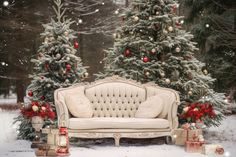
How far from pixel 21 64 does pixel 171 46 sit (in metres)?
8.84

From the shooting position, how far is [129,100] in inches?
359

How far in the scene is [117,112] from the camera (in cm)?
902

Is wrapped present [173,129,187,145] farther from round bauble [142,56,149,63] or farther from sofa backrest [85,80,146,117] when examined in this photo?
round bauble [142,56,149,63]

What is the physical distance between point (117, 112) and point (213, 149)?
2.47 meters

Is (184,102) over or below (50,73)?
below

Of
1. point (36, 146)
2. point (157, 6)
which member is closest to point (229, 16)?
point (157, 6)

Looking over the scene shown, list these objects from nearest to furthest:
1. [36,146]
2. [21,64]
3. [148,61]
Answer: [36,146]
[148,61]
[21,64]

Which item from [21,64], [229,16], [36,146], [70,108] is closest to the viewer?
[36,146]

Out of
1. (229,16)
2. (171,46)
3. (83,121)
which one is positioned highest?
(229,16)

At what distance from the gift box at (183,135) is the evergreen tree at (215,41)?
515 centimetres

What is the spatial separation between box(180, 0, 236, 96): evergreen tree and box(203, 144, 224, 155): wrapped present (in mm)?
5839

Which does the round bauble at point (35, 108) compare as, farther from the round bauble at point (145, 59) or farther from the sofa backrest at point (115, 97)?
A: the round bauble at point (145, 59)

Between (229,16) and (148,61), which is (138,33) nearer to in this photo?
(148,61)

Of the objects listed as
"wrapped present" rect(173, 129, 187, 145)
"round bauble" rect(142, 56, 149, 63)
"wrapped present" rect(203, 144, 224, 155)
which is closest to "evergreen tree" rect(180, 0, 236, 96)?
"round bauble" rect(142, 56, 149, 63)
